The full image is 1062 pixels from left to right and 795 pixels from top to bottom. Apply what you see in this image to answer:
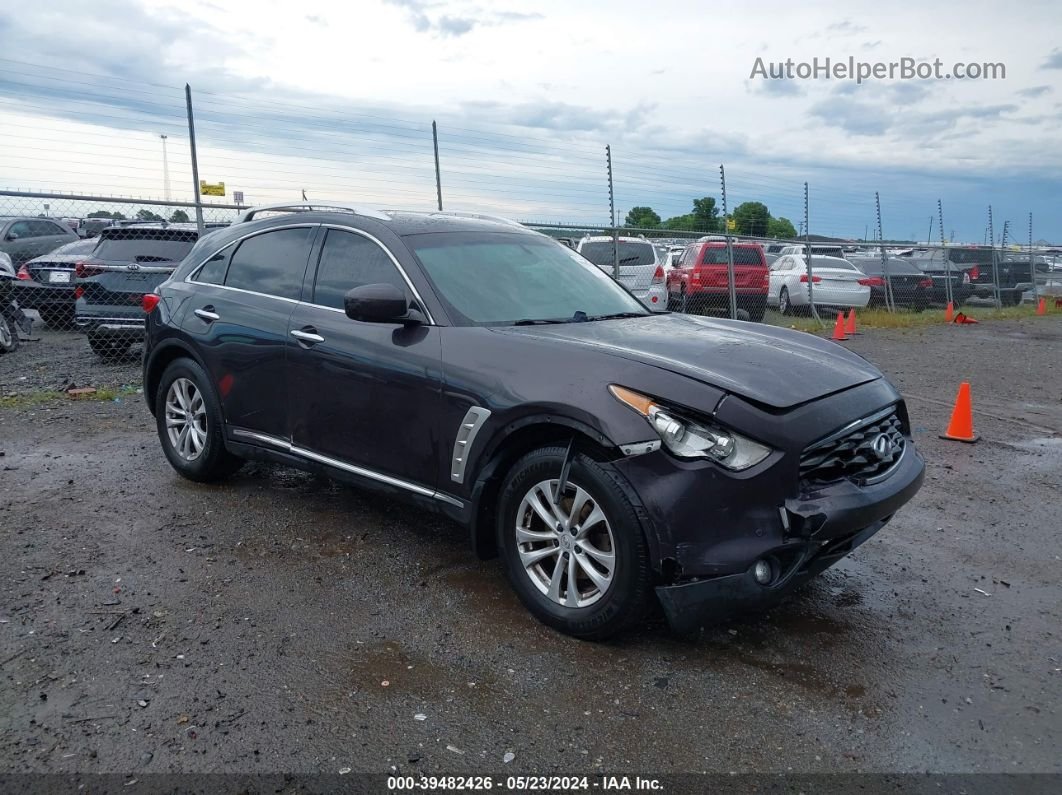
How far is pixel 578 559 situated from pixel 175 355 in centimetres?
341

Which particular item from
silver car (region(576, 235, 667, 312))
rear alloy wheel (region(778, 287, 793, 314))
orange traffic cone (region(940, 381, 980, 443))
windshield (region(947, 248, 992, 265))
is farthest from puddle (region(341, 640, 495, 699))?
windshield (region(947, 248, 992, 265))

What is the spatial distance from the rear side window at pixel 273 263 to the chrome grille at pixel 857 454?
9.59 ft

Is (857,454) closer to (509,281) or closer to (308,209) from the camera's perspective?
(509,281)

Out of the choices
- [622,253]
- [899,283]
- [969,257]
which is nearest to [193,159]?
[622,253]

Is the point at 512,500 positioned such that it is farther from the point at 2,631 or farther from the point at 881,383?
the point at 2,631

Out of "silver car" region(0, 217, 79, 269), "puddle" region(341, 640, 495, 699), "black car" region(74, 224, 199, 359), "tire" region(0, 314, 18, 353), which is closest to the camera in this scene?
"puddle" region(341, 640, 495, 699)

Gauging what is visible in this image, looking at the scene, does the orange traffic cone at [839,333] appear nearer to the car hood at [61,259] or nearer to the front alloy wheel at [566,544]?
the car hood at [61,259]

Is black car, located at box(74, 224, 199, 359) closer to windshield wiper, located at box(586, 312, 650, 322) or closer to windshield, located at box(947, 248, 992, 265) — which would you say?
windshield wiper, located at box(586, 312, 650, 322)

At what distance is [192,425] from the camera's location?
557 centimetres

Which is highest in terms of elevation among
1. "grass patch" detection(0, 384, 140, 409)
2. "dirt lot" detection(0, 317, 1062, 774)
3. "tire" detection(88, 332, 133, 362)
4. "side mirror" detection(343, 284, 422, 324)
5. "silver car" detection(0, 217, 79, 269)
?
"silver car" detection(0, 217, 79, 269)

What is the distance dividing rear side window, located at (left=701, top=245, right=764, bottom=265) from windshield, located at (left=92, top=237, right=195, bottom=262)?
884cm

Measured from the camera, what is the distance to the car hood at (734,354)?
A: 3465 millimetres

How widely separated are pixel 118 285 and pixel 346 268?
6.69 m

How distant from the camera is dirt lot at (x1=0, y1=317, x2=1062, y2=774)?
9.43 ft
